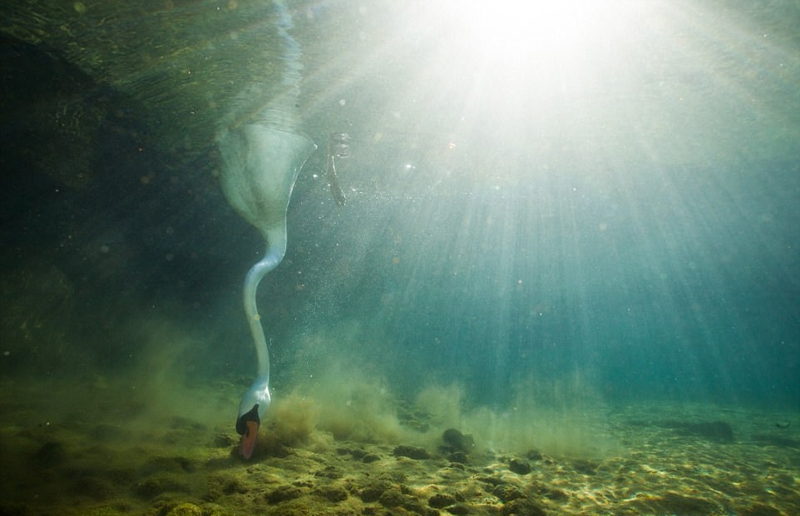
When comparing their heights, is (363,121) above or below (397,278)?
below

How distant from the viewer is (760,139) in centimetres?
1182

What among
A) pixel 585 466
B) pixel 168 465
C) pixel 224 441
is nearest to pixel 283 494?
pixel 168 465

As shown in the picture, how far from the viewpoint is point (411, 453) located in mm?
6922

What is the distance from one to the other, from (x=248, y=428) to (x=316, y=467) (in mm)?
1440

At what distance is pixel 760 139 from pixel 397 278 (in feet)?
121

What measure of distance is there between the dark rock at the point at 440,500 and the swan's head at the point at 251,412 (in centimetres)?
245

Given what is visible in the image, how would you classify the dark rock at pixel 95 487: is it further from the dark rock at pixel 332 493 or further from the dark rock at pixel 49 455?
the dark rock at pixel 332 493

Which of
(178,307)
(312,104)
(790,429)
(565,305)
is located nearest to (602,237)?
(790,429)

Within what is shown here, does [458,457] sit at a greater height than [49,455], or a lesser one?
greater

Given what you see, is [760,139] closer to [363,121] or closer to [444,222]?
[363,121]

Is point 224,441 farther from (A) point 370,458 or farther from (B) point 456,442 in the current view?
(B) point 456,442

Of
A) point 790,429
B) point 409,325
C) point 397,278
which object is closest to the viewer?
point 790,429

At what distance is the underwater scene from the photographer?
5195mm

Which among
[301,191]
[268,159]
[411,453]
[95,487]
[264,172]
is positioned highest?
[301,191]
